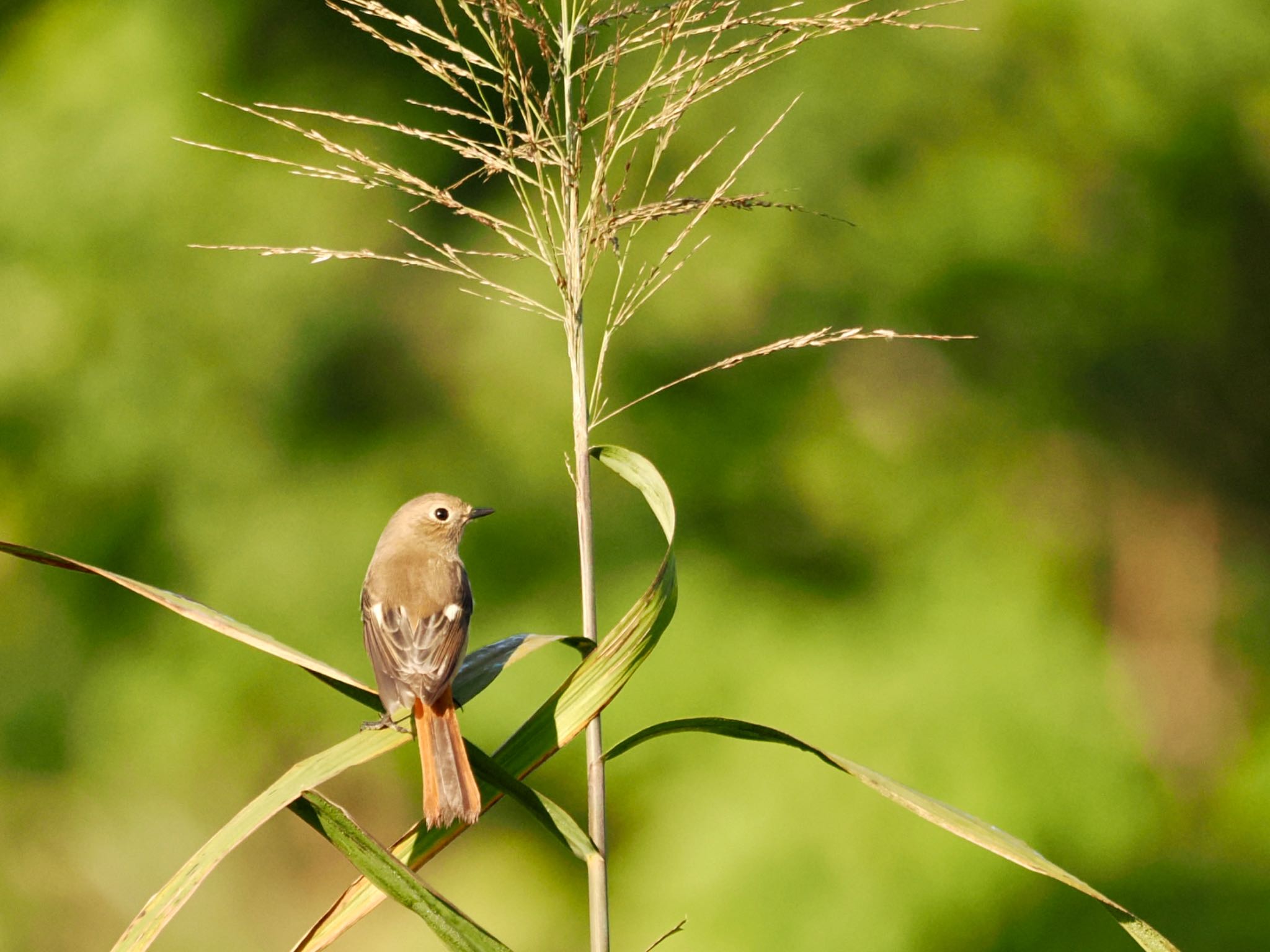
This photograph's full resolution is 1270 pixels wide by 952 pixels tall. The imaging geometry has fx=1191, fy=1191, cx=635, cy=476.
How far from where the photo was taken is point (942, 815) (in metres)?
1.26

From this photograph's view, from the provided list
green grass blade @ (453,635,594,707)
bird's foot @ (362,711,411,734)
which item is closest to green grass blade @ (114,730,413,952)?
bird's foot @ (362,711,411,734)

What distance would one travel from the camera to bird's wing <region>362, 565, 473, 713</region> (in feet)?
4.89

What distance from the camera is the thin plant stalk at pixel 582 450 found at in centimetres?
121

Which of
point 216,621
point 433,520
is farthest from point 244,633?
point 433,520

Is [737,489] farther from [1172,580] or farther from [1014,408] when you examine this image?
[1172,580]

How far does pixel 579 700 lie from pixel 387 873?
26 cm

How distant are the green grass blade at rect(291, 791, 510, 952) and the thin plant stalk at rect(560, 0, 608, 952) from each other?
7.4 inches

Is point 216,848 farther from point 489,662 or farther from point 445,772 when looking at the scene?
point 489,662

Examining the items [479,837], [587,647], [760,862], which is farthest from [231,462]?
[587,647]

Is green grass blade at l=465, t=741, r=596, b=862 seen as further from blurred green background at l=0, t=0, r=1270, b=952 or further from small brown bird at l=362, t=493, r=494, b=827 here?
blurred green background at l=0, t=0, r=1270, b=952

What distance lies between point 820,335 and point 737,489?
1.94 m

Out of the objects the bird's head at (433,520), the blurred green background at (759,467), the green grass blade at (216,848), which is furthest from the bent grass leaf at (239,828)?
the blurred green background at (759,467)

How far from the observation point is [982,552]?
3.13 m

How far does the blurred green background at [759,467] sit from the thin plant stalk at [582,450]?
1.69 m
